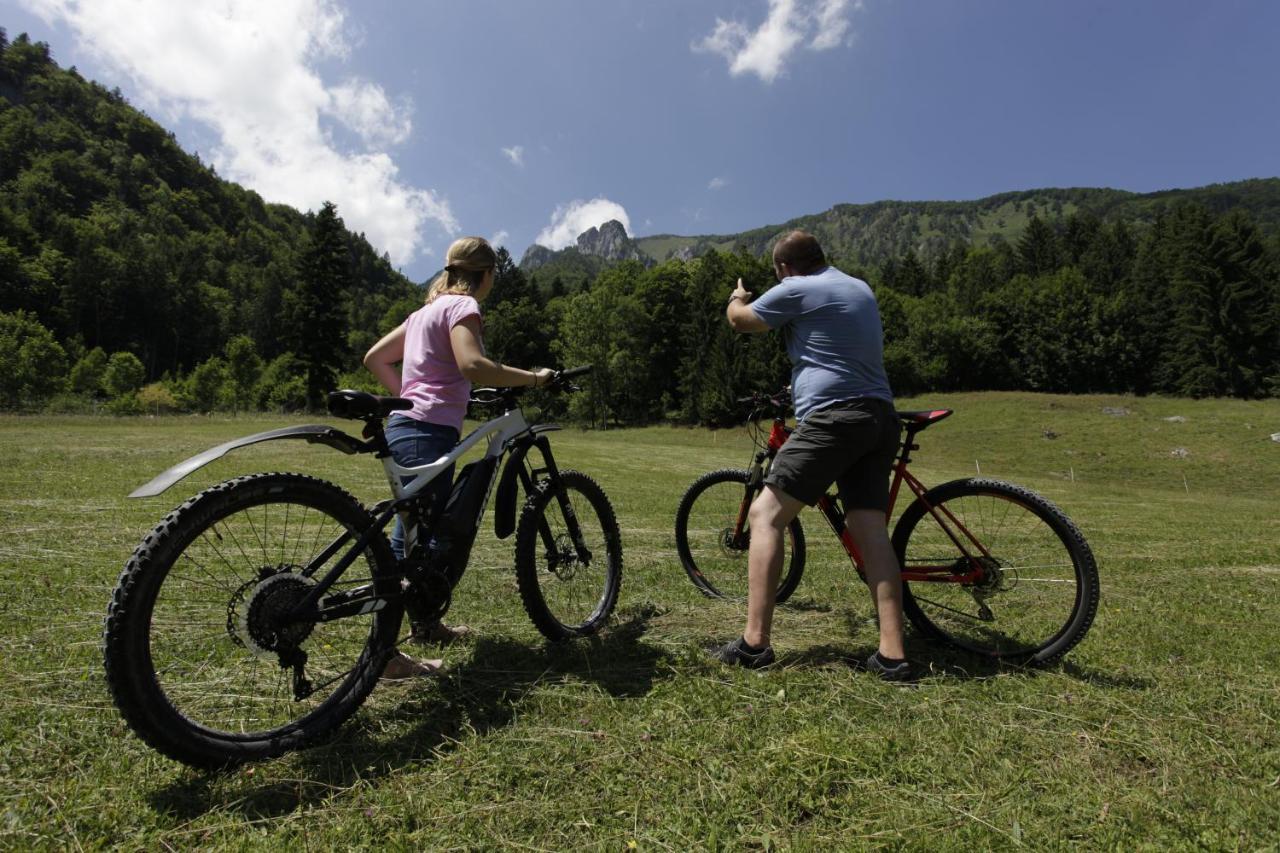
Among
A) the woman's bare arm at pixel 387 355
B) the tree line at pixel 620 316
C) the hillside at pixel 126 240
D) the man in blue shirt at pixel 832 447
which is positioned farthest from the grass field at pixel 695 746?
the hillside at pixel 126 240

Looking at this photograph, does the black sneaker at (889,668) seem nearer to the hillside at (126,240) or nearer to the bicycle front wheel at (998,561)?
the bicycle front wheel at (998,561)

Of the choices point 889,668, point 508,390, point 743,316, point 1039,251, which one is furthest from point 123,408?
point 1039,251

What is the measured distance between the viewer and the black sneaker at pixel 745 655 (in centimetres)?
302

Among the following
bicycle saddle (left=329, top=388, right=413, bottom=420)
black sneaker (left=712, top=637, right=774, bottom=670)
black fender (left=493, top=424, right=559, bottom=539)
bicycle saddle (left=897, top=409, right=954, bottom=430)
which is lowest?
black sneaker (left=712, top=637, right=774, bottom=670)

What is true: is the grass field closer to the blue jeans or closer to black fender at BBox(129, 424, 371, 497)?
the blue jeans

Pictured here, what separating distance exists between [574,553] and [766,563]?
1.26m

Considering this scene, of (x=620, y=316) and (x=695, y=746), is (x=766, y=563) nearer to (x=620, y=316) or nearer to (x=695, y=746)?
(x=695, y=746)

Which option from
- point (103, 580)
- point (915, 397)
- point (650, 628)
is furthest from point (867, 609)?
→ point (915, 397)

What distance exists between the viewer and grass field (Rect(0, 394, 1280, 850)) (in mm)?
1774

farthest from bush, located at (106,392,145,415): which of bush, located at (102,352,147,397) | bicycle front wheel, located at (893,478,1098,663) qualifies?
bicycle front wheel, located at (893,478,1098,663)

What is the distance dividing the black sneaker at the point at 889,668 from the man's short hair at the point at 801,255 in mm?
2084

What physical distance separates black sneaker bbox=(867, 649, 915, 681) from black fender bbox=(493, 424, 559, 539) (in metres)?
1.95

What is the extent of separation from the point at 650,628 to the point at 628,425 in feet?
172

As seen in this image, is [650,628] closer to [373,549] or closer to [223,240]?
[373,549]
